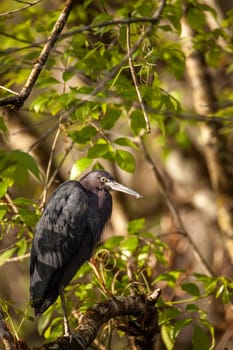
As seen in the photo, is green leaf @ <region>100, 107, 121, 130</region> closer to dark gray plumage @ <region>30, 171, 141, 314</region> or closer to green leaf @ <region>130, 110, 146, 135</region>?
green leaf @ <region>130, 110, 146, 135</region>

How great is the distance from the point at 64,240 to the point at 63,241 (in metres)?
0.01

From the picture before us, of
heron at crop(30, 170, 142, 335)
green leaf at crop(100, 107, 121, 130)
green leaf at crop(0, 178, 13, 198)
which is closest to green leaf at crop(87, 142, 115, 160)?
green leaf at crop(100, 107, 121, 130)

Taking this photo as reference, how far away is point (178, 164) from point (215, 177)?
54 cm

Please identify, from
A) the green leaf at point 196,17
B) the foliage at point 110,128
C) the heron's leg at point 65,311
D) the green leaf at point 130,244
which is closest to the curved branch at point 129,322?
the foliage at point 110,128

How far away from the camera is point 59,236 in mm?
4320

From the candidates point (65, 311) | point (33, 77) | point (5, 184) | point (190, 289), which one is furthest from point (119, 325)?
point (33, 77)

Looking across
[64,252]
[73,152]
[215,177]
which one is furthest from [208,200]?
[64,252]

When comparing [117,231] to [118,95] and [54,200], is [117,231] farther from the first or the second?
[118,95]

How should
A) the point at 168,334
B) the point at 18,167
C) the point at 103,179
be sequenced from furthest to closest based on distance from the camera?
the point at 103,179 < the point at 168,334 < the point at 18,167

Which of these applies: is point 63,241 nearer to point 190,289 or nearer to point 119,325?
point 119,325

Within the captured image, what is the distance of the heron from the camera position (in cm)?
424

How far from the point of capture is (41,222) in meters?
4.07

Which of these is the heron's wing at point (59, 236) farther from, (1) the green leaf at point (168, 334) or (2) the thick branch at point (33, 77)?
(2) the thick branch at point (33, 77)

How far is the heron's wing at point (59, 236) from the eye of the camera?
4230mm
